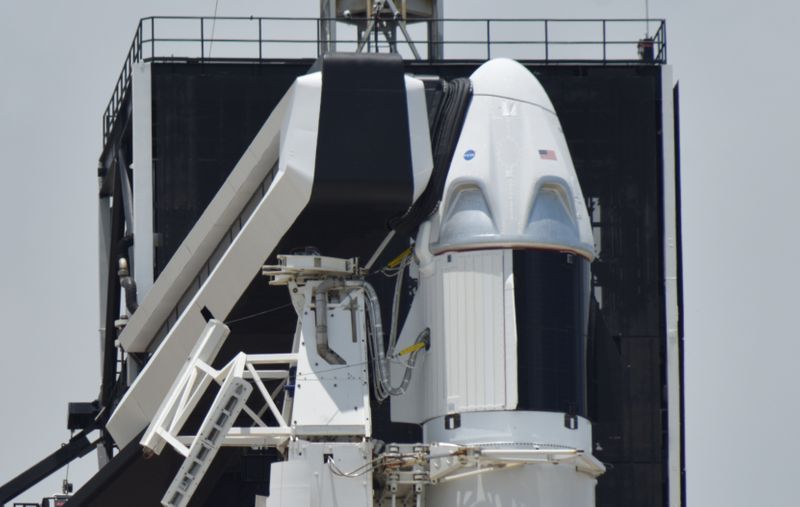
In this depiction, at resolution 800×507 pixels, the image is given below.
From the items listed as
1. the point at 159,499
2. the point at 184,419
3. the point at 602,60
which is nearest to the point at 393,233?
the point at 184,419

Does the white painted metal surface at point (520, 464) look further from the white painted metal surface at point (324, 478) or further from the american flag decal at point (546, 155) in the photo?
the american flag decal at point (546, 155)

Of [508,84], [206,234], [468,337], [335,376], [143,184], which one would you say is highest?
[508,84]

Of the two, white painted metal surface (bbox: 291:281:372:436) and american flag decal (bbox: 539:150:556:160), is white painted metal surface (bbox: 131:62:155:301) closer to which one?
white painted metal surface (bbox: 291:281:372:436)

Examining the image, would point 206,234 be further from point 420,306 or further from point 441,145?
point 441,145

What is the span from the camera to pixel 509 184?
4738cm

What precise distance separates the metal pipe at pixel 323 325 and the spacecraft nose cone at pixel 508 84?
450cm

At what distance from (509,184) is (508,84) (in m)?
2.07

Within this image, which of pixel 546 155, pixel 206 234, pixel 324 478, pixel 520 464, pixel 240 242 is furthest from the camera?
pixel 206 234

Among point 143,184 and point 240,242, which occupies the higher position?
point 143,184

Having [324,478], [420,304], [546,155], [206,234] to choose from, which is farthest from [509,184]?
[206,234]

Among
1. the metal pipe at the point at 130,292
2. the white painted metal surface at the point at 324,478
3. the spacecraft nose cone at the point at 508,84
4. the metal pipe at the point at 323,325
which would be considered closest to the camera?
the white painted metal surface at the point at 324,478

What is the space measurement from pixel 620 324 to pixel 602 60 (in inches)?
226

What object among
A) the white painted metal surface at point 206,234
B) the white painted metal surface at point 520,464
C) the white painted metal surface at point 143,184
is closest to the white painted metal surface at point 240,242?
the white painted metal surface at point 206,234

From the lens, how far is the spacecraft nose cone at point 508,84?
48344 mm
